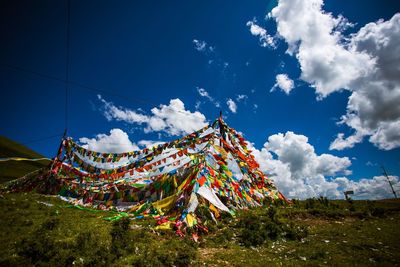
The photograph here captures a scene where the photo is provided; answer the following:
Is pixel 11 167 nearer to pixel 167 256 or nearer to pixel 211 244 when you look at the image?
pixel 211 244

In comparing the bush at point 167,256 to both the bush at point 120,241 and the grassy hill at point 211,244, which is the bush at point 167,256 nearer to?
the grassy hill at point 211,244

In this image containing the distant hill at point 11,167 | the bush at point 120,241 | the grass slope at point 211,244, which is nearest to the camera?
the grass slope at point 211,244

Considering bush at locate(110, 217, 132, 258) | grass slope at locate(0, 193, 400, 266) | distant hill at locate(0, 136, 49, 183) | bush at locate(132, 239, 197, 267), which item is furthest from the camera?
distant hill at locate(0, 136, 49, 183)

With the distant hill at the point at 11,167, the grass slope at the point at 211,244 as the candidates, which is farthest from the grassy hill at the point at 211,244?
the distant hill at the point at 11,167

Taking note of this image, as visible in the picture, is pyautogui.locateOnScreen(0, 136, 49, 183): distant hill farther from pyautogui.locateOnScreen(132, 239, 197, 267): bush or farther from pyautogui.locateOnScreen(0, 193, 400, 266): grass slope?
pyautogui.locateOnScreen(132, 239, 197, 267): bush

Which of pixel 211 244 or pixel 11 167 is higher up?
pixel 11 167

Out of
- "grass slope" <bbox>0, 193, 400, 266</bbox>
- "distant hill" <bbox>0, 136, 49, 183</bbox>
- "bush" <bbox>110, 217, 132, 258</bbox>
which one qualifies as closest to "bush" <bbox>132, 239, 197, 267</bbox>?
"grass slope" <bbox>0, 193, 400, 266</bbox>

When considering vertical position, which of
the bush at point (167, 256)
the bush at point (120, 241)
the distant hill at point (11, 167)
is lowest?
the bush at point (167, 256)

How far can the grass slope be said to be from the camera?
25.6 feet

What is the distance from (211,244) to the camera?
10.5 metres

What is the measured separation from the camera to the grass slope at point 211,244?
780cm

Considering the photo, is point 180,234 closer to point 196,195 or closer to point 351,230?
point 196,195

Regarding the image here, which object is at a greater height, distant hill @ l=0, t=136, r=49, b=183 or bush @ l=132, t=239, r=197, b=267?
distant hill @ l=0, t=136, r=49, b=183

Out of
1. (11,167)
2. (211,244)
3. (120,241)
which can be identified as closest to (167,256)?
(120,241)
